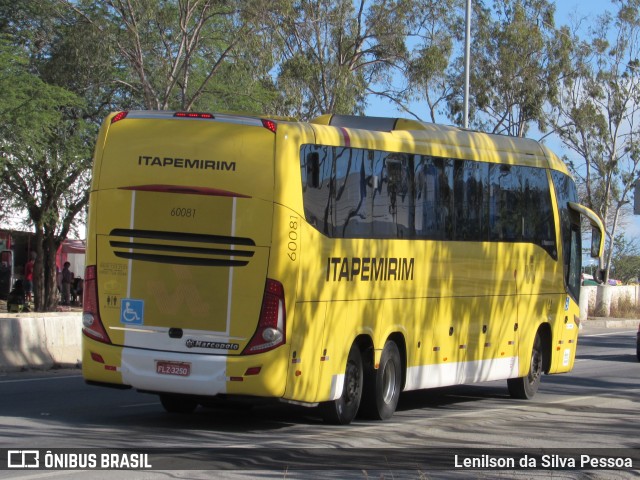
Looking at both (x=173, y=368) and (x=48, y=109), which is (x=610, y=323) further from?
(x=173, y=368)

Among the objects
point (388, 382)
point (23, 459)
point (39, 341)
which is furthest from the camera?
point (39, 341)

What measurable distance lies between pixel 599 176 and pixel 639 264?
74.6 ft

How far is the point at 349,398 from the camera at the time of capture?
42.3ft

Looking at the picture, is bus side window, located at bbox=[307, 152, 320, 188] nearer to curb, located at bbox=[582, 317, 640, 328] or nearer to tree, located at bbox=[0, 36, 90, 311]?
tree, located at bbox=[0, 36, 90, 311]

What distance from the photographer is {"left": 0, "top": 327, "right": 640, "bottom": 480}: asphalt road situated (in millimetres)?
9812

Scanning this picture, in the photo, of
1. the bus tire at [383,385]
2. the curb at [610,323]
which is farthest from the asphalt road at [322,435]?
the curb at [610,323]

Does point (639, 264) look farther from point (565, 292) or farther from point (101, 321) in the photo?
point (101, 321)

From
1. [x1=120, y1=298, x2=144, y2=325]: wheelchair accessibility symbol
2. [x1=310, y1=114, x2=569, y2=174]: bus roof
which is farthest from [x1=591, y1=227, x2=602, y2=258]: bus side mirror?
[x1=120, y1=298, x2=144, y2=325]: wheelchair accessibility symbol

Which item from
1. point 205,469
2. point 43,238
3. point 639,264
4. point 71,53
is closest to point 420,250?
point 205,469

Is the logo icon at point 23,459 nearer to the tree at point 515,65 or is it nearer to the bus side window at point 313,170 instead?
the bus side window at point 313,170

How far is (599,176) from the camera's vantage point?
59.1 m

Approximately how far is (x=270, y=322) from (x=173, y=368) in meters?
1.14

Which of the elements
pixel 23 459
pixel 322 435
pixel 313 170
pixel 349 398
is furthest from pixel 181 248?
pixel 23 459

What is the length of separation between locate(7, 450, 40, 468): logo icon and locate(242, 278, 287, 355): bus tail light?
8.32ft
